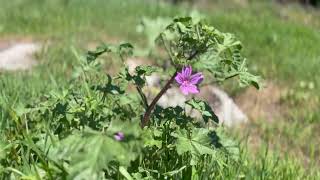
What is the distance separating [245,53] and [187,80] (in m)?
4.18

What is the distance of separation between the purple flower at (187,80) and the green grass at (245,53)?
1.75 feet

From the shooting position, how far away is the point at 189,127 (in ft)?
8.32

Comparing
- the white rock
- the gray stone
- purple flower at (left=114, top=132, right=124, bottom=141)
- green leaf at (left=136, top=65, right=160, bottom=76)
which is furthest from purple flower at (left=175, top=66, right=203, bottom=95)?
the white rock

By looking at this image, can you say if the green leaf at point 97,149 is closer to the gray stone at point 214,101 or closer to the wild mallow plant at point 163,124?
the wild mallow plant at point 163,124

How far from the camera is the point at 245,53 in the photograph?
6.51 meters

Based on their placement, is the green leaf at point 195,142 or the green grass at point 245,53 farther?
the green grass at point 245,53

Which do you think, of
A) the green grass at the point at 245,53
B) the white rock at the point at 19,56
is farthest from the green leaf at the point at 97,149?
the white rock at the point at 19,56

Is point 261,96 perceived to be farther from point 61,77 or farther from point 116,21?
point 116,21

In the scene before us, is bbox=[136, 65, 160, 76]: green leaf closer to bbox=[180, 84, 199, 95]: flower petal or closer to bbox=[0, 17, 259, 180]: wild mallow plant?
bbox=[0, 17, 259, 180]: wild mallow plant

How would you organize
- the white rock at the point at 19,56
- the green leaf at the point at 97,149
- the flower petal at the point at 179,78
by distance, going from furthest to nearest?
1. the white rock at the point at 19,56
2. the flower petal at the point at 179,78
3. the green leaf at the point at 97,149

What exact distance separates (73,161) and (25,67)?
3782 mm

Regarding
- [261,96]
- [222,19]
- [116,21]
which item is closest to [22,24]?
[116,21]

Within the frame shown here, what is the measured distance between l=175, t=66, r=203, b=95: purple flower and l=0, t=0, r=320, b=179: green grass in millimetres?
533

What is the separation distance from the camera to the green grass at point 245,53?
11.6ft
